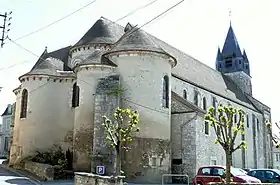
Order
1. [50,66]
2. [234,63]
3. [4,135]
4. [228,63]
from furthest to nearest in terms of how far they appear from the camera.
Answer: [4,135] → [228,63] → [234,63] → [50,66]

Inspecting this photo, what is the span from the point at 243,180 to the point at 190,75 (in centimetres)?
1847

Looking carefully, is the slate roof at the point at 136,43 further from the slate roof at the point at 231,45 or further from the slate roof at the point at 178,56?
the slate roof at the point at 231,45

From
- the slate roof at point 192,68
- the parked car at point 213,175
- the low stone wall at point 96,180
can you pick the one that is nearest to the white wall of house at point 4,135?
the slate roof at point 192,68

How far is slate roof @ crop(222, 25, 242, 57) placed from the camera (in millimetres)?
50250

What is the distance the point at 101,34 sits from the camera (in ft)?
91.8

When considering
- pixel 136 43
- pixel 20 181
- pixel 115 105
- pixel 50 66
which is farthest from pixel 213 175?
pixel 50 66

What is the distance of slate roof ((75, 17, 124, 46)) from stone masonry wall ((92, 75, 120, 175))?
566cm

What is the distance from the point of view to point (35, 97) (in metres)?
27.0

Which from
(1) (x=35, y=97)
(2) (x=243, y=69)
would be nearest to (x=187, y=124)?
(1) (x=35, y=97)

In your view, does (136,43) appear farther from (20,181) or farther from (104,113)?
(20,181)

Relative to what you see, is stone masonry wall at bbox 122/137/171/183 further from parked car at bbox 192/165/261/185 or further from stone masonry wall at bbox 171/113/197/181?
parked car at bbox 192/165/261/185

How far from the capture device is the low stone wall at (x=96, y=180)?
1316cm

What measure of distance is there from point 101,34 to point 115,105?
8.24 metres

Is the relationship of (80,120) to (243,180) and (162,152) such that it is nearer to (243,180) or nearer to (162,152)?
(162,152)
